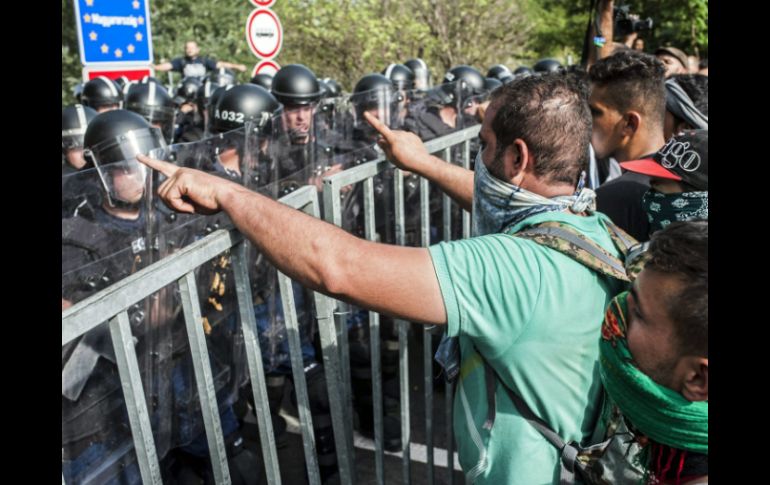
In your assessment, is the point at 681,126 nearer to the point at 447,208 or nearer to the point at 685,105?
the point at 685,105

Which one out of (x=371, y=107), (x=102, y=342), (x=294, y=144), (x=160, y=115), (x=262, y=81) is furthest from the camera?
(x=262, y=81)

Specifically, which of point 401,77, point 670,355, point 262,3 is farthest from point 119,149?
point 262,3

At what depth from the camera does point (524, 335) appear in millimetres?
1848

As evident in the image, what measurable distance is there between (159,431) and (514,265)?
1545 millimetres

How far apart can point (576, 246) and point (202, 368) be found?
107 cm

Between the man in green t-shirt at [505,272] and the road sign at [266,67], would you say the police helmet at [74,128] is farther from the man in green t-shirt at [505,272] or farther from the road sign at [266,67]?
the road sign at [266,67]

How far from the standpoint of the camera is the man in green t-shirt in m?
1.79

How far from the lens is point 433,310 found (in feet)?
5.89

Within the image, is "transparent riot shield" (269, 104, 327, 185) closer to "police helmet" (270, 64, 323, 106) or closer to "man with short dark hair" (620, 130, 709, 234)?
"man with short dark hair" (620, 130, 709, 234)

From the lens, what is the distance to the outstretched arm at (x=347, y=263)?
178 cm

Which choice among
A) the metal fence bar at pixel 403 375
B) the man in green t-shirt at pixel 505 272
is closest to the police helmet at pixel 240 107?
the metal fence bar at pixel 403 375

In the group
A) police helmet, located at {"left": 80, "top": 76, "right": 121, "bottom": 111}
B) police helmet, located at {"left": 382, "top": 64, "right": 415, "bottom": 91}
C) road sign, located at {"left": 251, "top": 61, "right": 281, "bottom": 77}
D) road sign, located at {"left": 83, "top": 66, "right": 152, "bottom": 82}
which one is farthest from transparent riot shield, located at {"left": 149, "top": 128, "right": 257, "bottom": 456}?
road sign, located at {"left": 251, "top": 61, "right": 281, "bottom": 77}

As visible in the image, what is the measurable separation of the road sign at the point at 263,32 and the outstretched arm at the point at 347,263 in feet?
29.8
